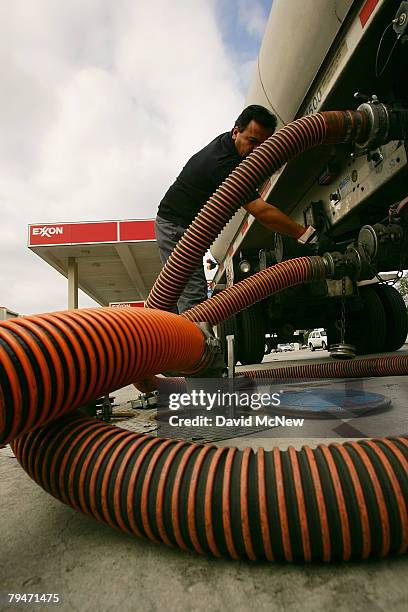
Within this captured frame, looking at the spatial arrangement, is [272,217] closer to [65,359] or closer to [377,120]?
[377,120]

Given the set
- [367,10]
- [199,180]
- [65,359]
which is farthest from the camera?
[199,180]

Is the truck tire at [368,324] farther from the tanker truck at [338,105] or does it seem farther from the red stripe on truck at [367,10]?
the red stripe on truck at [367,10]

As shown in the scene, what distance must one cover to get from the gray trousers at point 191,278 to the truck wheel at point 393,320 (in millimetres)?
3595

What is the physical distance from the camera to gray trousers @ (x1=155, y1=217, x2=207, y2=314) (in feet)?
9.60

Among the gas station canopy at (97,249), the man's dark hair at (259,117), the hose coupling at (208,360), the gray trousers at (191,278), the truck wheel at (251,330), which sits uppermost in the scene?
the gas station canopy at (97,249)

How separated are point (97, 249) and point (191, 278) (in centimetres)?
1097

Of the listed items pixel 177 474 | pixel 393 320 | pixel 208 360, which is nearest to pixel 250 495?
pixel 177 474

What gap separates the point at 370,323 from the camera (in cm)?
520

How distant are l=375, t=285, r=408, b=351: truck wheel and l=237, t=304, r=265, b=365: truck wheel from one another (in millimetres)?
1772

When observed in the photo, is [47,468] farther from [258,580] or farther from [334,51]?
[334,51]

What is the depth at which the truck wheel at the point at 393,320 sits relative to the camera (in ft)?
18.0

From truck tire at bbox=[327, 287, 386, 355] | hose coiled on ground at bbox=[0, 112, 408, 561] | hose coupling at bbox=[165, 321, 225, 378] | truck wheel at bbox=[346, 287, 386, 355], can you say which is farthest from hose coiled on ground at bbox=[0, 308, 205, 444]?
truck wheel at bbox=[346, 287, 386, 355]

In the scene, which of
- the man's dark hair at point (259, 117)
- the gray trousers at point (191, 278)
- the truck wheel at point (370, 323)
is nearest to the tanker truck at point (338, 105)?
the man's dark hair at point (259, 117)

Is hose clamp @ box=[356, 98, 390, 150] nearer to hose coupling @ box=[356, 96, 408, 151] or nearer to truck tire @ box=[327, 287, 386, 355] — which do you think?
hose coupling @ box=[356, 96, 408, 151]
